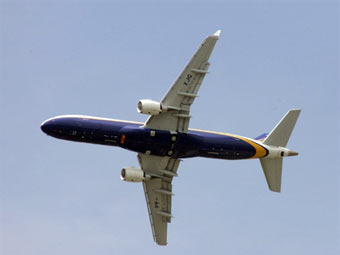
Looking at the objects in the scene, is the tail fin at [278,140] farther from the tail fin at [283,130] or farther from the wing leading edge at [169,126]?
the wing leading edge at [169,126]

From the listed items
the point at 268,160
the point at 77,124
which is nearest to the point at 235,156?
the point at 268,160

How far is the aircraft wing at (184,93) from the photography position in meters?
91.6

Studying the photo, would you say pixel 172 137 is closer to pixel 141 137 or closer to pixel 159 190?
pixel 141 137

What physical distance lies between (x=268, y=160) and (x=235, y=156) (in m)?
4.99

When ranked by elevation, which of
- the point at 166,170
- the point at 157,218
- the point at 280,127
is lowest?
the point at 157,218

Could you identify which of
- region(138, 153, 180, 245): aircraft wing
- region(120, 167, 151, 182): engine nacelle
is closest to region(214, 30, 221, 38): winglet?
region(138, 153, 180, 245): aircraft wing

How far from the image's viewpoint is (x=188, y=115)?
9488cm

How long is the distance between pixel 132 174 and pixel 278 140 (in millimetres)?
19035

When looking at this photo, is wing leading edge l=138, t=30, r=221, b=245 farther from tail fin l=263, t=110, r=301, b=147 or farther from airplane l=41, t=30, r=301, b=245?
tail fin l=263, t=110, r=301, b=147

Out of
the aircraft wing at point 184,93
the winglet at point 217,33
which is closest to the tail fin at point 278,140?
the aircraft wing at point 184,93

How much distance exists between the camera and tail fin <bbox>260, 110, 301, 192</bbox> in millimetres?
100625

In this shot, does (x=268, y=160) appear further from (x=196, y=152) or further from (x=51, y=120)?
(x=51, y=120)

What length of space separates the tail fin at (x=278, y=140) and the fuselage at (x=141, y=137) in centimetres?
479

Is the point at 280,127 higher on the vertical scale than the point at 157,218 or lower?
higher
